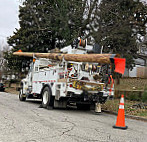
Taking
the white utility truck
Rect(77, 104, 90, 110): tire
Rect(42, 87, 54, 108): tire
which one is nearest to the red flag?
the white utility truck

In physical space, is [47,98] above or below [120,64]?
below

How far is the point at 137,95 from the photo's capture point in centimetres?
1407

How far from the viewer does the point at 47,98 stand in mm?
9789

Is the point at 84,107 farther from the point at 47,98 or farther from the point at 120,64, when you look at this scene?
the point at 120,64

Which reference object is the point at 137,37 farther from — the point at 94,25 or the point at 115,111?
the point at 115,111

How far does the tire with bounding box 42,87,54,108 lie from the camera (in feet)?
31.0

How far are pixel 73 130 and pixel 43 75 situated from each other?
5.38 m

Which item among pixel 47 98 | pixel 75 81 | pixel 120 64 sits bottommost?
pixel 47 98

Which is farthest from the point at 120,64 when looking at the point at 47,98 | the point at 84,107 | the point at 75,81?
the point at 84,107

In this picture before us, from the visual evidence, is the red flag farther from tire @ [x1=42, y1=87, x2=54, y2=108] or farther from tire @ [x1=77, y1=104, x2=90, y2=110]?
tire @ [x1=77, y1=104, x2=90, y2=110]

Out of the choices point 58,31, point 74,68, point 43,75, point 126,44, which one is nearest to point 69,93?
point 74,68

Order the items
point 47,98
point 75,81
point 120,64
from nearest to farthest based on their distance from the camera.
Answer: point 120,64
point 75,81
point 47,98

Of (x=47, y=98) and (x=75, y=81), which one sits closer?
(x=75, y=81)

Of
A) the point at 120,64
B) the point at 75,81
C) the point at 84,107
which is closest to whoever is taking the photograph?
the point at 120,64
